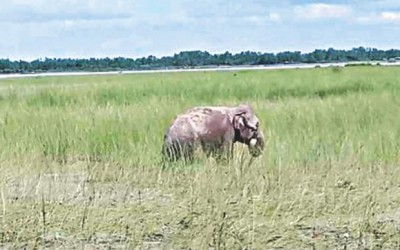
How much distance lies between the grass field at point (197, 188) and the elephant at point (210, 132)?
16 cm

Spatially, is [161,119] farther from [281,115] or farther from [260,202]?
[260,202]

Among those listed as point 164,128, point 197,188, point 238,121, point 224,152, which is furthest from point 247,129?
point 164,128

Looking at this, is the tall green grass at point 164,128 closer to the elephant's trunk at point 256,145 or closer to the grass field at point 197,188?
the grass field at point 197,188

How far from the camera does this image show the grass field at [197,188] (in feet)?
20.1

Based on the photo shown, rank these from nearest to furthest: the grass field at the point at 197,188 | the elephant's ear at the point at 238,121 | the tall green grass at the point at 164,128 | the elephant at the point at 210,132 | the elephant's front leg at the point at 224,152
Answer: the grass field at the point at 197,188 < the elephant's front leg at the point at 224,152 < the elephant at the point at 210,132 < the elephant's ear at the point at 238,121 < the tall green grass at the point at 164,128

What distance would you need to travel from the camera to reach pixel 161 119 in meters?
14.2

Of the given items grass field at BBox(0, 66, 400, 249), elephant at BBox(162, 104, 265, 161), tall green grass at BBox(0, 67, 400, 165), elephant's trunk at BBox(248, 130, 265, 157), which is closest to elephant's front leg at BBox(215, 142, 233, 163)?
elephant at BBox(162, 104, 265, 161)

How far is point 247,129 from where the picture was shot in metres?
9.85

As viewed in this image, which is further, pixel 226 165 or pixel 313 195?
pixel 226 165

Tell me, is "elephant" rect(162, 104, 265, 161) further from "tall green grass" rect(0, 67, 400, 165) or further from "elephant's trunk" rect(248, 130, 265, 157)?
"tall green grass" rect(0, 67, 400, 165)

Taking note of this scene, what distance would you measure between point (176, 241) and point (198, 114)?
380cm

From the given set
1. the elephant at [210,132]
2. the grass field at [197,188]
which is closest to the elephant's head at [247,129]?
the elephant at [210,132]

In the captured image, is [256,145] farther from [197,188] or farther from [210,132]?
[197,188]

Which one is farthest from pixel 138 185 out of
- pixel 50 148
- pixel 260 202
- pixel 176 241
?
pixel 50 148
